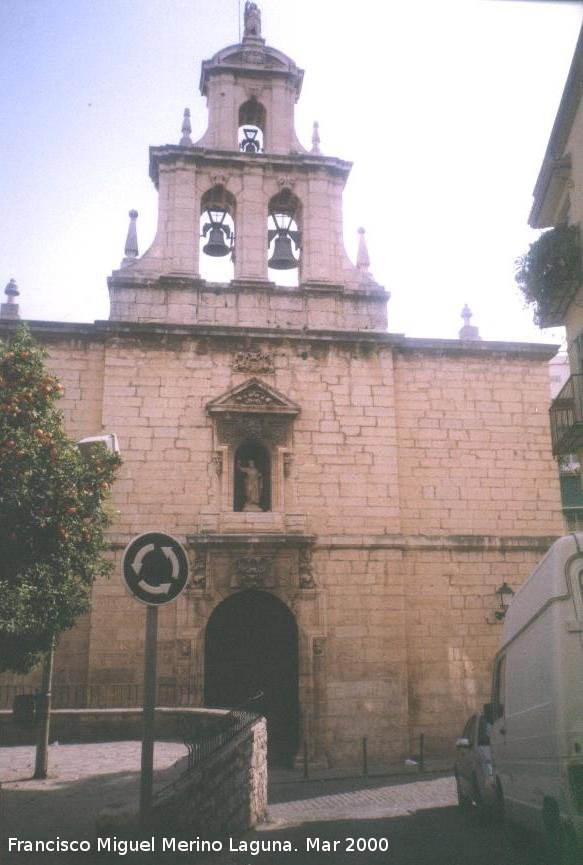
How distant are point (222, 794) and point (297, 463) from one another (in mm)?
9746

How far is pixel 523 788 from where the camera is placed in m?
7.66

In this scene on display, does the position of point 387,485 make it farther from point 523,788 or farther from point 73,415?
point 523,788

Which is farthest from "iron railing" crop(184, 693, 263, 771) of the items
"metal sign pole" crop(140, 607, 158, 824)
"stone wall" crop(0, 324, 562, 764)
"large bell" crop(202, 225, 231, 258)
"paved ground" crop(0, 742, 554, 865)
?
"large bell" crop(202, 225, 231, 258)

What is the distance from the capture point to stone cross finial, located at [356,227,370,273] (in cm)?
1894

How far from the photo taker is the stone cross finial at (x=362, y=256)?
1894cm

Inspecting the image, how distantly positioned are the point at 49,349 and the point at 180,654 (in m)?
7.13

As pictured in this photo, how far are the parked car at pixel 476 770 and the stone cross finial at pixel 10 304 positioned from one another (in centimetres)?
1311

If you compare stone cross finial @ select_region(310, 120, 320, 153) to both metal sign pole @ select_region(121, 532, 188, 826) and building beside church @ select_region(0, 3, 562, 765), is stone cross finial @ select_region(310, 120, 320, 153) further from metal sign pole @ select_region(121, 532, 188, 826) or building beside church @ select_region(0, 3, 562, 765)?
metal sign pole @ select_region(121, 532, 188, 826)

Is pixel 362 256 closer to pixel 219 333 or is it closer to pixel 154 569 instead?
pixel 219 333

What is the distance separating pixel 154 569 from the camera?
600 cm

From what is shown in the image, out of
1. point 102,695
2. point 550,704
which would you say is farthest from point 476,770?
point 102,695

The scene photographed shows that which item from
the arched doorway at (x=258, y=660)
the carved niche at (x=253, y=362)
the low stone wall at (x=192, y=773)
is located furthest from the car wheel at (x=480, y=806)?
the carved niche at (x=253, y=362)

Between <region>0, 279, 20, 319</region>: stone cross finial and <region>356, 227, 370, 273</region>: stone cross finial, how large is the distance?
8.00m

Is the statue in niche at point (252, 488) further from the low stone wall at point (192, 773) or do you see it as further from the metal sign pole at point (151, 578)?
the metal sign pole at point (151, 578)
